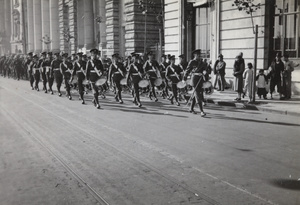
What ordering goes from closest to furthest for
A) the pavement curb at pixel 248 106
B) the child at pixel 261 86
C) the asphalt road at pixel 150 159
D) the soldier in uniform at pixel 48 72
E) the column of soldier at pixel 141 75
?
1. the asphalt road at pixel 150 159
2. the column of soldier at pixel 141 75
3. the pavement curb at pixel 248 106
4. the child at pixel 261 86
5. the soldier in uniform at pixel 48 72

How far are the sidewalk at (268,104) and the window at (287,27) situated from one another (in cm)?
235

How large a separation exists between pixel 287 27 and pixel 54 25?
3341 centimetres

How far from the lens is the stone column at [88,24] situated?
36338mm

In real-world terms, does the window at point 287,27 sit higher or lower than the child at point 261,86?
higher

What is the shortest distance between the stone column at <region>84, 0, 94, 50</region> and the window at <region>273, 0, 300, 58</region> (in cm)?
2259

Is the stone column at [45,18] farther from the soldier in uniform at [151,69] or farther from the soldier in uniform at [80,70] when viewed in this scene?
the soldier in uniform at [151,69]

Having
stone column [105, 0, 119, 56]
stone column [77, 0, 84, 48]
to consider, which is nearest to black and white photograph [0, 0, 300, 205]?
stone column [105, 0, 119, 56]

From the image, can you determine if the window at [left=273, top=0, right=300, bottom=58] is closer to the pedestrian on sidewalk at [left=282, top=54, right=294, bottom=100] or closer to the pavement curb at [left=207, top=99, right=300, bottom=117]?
the pedestrian on sidewalk at [left=282, top=54, right=294, bottom=100]

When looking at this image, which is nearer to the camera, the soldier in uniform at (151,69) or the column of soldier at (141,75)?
the column of soldier at (141,75)

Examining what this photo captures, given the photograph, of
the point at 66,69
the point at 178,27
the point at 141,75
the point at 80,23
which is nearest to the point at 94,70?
the point at 141,75

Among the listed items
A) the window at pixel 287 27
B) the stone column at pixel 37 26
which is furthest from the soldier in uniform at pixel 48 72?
the stone column at pixel 37 26

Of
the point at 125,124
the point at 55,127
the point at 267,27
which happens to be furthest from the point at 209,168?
the point at 267,27

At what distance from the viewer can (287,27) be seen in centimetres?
1720

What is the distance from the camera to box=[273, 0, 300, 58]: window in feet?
54.7
